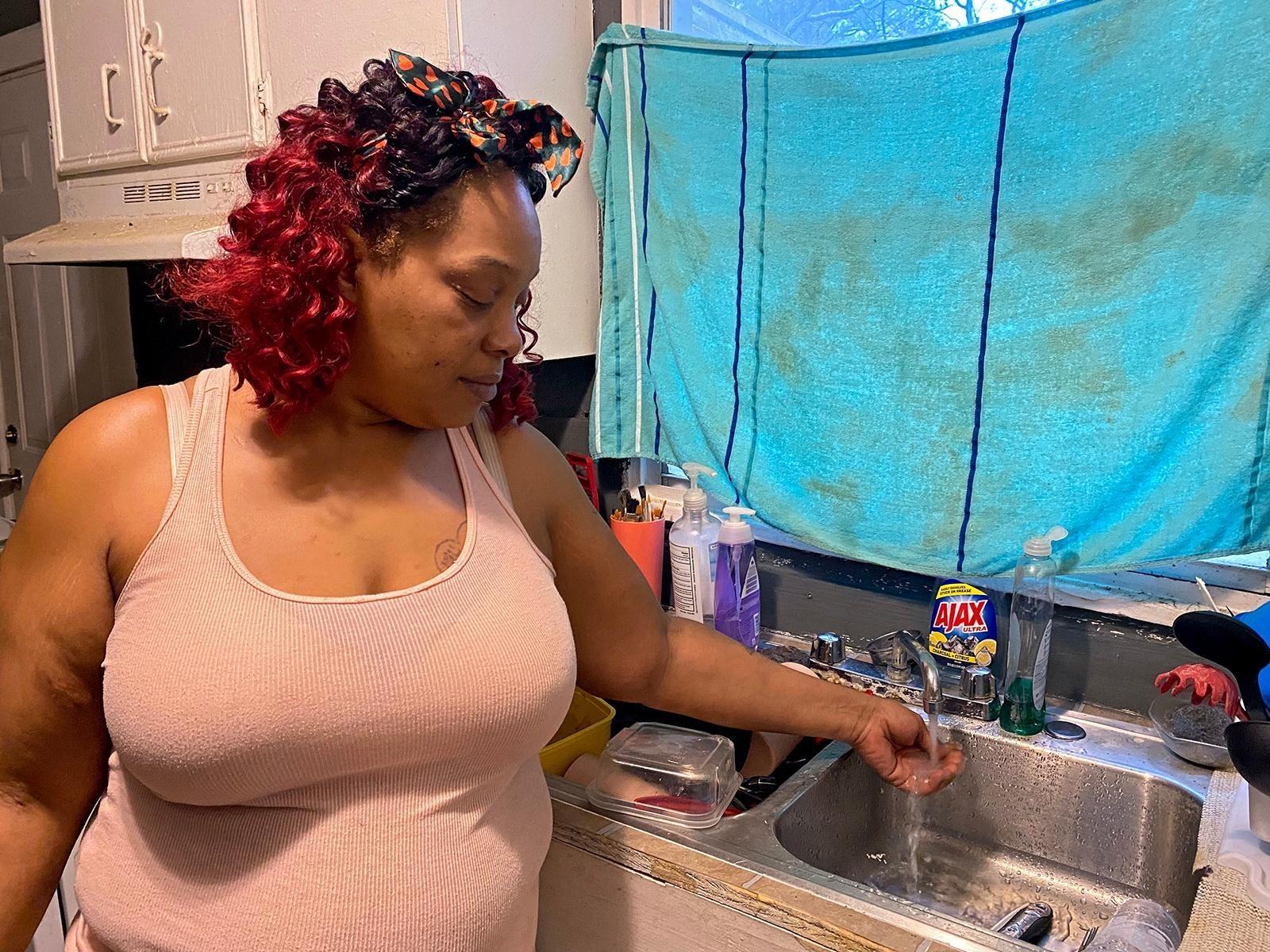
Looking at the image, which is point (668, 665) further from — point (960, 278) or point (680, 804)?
point (960, 278)

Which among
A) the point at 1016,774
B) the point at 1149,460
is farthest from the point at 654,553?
the point at 1149,460

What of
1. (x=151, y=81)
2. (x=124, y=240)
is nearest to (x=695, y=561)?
(x=124, y=240)

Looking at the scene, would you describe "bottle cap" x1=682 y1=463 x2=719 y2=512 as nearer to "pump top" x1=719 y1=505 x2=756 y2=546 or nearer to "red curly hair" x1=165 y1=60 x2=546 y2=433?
"pump top" x1=719 y1=505 x2=756 y2=546

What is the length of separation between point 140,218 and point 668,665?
135 cm

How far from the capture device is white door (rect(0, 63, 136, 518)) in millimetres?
2586

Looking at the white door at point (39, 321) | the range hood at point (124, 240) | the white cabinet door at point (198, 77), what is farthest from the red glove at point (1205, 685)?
the white door at point (39, 321)

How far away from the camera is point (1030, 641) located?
→ 1270mm

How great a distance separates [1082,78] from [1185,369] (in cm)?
37

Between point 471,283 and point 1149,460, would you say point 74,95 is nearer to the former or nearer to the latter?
point 471,283

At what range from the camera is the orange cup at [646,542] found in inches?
62.4

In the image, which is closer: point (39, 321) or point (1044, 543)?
point (1044, 543)

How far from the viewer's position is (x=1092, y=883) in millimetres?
1213

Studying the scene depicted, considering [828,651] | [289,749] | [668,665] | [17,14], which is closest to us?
[289,749]

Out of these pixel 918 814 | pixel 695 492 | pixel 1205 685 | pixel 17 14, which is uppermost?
pixel 17 14
